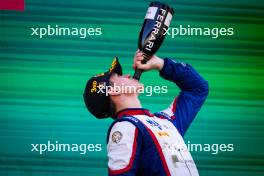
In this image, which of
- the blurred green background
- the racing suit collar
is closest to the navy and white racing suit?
the racing suit collar

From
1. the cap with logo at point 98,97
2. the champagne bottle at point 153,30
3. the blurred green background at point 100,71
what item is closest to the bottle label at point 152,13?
the champagne bottle at point 153,30

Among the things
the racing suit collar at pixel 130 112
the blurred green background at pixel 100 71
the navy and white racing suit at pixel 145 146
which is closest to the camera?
the navy and white racing suit at pixel 145 146

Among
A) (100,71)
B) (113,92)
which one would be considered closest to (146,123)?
(113,92)

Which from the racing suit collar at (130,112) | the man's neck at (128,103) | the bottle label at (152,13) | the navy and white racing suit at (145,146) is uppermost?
the bottle label at (152,13)

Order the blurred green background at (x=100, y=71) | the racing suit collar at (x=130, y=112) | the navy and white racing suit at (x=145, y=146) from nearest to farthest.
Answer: the navy and white racing suit at (x=145, y=146) → the racing suit collar at (x=130, y=112) → the blurred green background at (x=100, y=71)

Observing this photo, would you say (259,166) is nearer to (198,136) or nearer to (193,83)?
(198,136)

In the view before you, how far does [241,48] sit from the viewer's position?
4539 mm

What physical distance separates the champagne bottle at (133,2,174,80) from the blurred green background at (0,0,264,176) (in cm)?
108

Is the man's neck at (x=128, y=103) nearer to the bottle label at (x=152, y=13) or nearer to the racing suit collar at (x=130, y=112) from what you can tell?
the racing suit collar at (x=130, y=112)

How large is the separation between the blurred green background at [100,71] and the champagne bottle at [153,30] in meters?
1.08

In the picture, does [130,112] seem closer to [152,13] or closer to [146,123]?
[146,123]

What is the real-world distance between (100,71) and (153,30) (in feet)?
3.73

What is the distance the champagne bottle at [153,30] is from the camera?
132 inches

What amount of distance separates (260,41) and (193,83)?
1.14m
